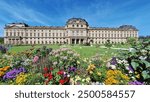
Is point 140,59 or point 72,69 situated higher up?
point 140,59

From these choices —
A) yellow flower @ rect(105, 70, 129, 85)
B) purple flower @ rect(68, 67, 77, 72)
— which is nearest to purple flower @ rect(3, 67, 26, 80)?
purple flower @ rect(68, 67, 77, 72)

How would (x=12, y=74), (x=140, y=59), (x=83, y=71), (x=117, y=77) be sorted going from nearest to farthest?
1. (x=140, y=59)
2. (x=117, y=77)
3. (x=12, y=74)
4. (x=83, y=71)

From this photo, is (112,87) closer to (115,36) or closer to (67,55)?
(67,55)

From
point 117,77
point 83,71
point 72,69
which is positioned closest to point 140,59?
point 117,77

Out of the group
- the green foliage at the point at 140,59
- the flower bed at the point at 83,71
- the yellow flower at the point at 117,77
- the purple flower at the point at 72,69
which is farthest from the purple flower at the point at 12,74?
the green foliage at the point at 140,59

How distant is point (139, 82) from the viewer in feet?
13.4

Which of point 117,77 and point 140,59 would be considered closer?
point 140,59

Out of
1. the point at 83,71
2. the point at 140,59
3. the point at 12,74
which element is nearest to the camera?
the point at 140,59

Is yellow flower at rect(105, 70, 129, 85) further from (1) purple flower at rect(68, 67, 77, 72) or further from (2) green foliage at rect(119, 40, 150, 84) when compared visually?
(1) purple flower at rect(68, 67, 77, 72)

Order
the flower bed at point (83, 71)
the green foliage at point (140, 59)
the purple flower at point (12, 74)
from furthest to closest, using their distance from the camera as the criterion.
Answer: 1. the purple flower at point (12, 74)
2. the flower bed at point (83, 71)
3. the green foliage at point (140, 59)

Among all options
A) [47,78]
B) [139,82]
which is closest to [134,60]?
[139,82]

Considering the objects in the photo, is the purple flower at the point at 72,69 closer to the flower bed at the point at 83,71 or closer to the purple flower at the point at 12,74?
the flower bed at the point at 83,71

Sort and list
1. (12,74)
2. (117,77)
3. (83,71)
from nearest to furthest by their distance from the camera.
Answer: (117,77) → (12,74) → (83,71)

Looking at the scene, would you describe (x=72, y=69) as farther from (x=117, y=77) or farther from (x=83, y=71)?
(x=117, y=77)
